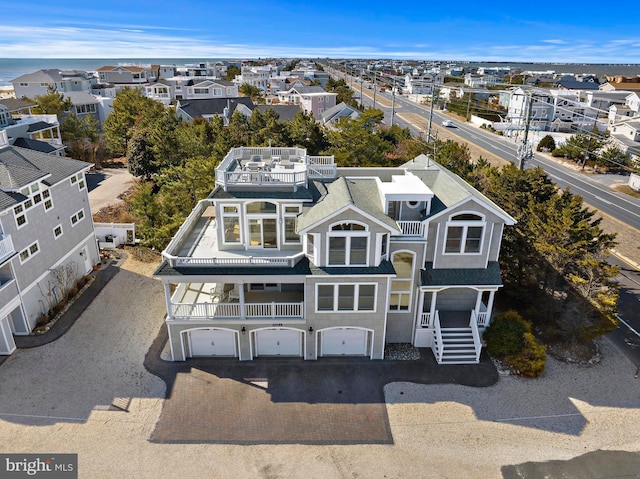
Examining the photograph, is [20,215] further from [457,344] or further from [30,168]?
[457,344]

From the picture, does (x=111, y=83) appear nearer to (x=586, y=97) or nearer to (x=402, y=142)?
(x=402, y=142)

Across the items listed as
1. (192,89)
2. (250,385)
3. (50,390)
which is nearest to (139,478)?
(250,385)

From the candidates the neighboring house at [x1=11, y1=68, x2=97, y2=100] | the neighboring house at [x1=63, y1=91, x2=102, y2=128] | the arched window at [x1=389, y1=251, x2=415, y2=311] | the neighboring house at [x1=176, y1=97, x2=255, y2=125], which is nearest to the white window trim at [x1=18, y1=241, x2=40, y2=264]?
the arched window at [x1=389, y1=251, x2=415, y2=311]

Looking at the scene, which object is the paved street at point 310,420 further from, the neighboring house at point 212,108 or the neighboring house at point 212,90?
the neighboring house at point 212,90

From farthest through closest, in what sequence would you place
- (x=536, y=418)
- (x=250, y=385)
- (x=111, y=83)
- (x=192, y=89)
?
(x=111, y=83) < (x=192, y=89) < (x=250, y=385) < (x=536, y=418)

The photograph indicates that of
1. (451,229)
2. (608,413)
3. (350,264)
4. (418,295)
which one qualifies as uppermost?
(451,229)

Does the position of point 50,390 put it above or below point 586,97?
below

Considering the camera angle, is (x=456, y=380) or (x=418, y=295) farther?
(x=418, y=295)

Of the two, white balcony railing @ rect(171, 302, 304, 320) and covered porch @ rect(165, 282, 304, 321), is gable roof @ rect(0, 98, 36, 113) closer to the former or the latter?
covered porch @ rect(165, 282, 304, 321)

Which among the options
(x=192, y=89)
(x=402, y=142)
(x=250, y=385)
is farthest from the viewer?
(x=192, y=89)
